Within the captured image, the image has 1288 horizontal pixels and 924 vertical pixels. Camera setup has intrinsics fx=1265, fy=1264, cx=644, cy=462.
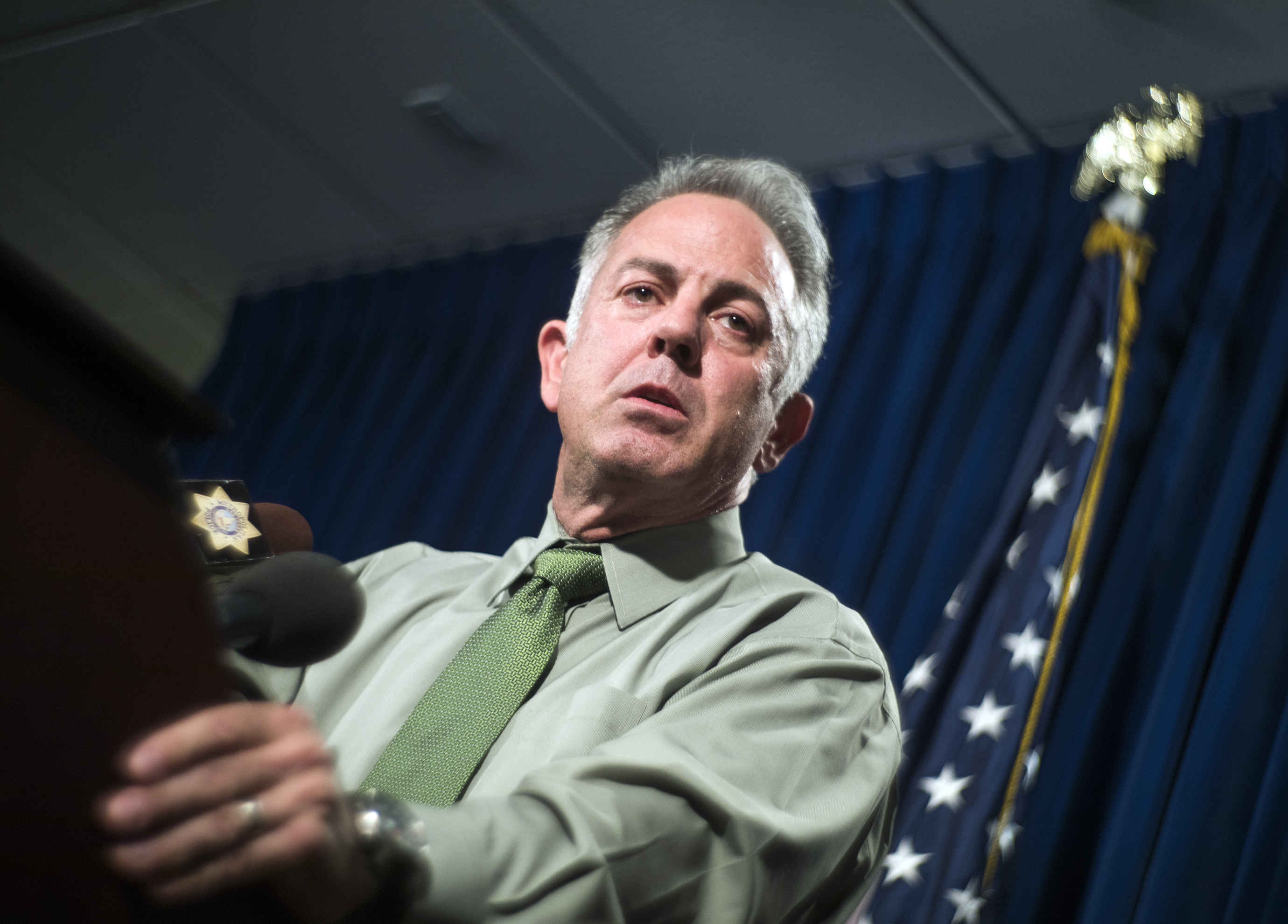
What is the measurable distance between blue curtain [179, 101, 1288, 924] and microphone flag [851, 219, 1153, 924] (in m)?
0.11

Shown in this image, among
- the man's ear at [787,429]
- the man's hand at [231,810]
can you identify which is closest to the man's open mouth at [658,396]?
the man's ear at [787,429]

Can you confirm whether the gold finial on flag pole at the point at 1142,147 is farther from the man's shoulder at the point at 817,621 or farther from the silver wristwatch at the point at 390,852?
the silver wristwatch at the point at 390,852

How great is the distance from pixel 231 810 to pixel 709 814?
1.60 ft

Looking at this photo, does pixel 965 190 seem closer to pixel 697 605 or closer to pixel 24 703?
pixel 697 605

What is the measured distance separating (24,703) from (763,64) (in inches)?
108

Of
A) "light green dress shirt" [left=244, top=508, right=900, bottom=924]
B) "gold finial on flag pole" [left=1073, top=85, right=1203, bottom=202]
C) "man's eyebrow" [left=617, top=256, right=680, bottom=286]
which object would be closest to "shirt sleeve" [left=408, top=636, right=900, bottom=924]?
"light green dress shirt" [left=244, top=508, right=900, bottom=924]

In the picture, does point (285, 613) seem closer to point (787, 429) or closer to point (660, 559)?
point (660, 559)

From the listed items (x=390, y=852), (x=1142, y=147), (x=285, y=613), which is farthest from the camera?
(x=1142, y=147)

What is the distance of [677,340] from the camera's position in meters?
1.64

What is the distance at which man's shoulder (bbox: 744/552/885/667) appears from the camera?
1244 millimetres

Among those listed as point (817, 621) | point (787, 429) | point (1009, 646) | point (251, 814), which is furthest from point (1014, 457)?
point (251, 814)

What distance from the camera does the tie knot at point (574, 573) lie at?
1.42 m

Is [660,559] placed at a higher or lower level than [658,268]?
lower

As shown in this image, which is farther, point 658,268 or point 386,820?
point 658,268
